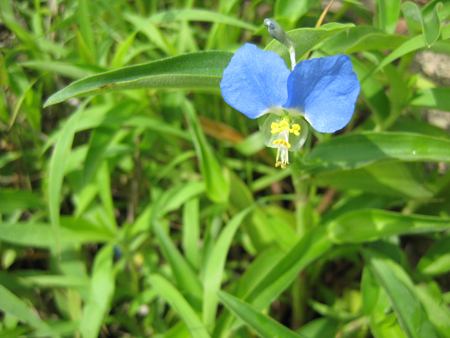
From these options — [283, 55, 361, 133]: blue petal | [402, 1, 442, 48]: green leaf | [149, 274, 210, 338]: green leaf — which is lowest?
[149, 274, 210, 338]: green leaf

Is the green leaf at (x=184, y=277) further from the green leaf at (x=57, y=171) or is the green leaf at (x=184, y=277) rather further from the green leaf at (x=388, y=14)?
the green leaf at (x=388, y=14)

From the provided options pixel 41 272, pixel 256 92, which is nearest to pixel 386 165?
pixel 256 92

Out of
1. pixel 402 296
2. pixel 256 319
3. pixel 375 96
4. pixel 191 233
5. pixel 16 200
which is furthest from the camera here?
pixel 16 200

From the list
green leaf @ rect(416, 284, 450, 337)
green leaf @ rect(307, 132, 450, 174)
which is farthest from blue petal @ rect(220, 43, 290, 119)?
green leaf @ rect(416, 284, 450, 337)

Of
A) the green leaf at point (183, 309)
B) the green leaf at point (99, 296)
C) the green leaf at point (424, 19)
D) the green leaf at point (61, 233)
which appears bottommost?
the green leaf at point (99, 296)

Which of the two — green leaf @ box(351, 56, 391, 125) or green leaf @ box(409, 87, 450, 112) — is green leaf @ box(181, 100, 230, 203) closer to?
green leaf @ box(351, 56, 391, 125)

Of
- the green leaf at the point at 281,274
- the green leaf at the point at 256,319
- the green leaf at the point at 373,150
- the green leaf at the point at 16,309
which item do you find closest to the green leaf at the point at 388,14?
the green leaf at the point at 373,150

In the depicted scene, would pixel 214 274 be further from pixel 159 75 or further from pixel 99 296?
pixel 159 75

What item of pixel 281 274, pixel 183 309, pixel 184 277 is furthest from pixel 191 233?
pixel 281 274
